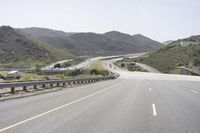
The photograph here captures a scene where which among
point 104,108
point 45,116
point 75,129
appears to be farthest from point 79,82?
point 75,129

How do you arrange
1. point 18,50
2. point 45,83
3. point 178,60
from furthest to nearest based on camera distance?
point 18,50 → point 178,60 → point 45,83

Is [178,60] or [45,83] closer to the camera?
[45,83]

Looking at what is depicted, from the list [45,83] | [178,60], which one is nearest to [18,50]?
[178,60]

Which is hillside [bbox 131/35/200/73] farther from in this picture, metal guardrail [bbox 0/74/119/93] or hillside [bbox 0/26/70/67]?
metal guardrail [bbox 0/74/119/93]

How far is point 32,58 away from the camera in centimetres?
15488

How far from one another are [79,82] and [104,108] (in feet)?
88.0

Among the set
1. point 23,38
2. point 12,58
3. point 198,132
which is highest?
point 23,38

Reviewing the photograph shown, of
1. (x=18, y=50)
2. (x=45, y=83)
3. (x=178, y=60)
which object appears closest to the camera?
(x=45, y=83)

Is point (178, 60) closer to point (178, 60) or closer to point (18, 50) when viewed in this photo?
point (178, 60)

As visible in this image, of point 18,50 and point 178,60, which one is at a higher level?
point 18,50

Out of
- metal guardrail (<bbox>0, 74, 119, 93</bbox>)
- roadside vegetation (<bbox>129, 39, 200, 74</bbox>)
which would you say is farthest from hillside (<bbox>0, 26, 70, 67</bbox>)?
metal guardrail (<bbox>0, 74, 119, 93</bbox>)

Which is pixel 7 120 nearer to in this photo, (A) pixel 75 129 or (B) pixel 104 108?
(A) pixel 75 129

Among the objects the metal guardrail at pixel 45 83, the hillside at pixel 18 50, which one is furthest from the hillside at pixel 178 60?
the metal guardrail at pixel 45 83

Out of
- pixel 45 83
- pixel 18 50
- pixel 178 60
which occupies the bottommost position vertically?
pixel 45 83
